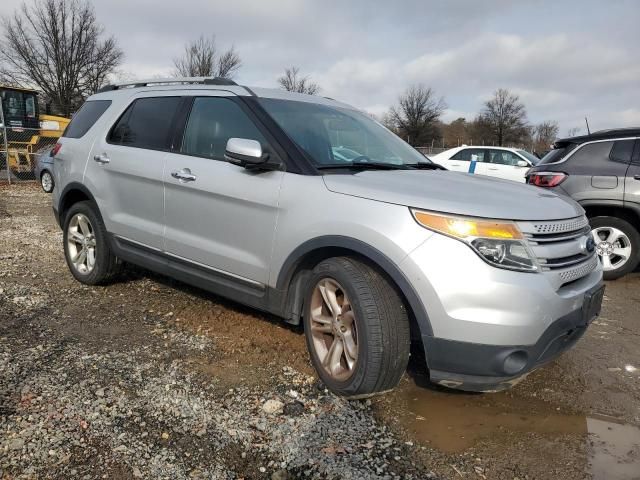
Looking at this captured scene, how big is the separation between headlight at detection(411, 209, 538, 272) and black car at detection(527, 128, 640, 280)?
3946 mm

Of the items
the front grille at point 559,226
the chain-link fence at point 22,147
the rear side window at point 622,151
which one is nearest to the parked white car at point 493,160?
the rear side window at point 622,151

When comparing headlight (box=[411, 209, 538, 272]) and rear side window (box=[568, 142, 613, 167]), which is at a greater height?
rear side window (box=[568, 142, 613, 167])

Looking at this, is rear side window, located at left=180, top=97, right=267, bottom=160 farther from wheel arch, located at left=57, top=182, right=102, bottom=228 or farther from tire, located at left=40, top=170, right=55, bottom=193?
tire, located at left=40, top=170, right=55, bottom=193

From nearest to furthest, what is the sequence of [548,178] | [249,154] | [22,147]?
[249,154]
[548,178]
[22,147]

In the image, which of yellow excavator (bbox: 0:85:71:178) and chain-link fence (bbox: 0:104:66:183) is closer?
chain-link fence (bbox: 0:104:66:183)

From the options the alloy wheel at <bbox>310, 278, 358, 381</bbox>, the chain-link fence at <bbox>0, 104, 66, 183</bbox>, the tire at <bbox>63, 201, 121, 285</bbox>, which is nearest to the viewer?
the alloy wheel at <bbox>310, 278, 358, 381</bbox>

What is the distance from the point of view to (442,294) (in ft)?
8.13

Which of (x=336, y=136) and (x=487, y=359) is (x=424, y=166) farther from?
(x=487, y=359)

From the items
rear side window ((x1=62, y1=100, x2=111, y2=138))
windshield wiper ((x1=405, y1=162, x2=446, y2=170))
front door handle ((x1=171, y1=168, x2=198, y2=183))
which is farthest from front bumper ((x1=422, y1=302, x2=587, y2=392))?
rear side window ((x1=62, y1=100, x2=111, y2=138))

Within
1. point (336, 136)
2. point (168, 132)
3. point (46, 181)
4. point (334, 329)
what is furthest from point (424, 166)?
point (46, 181)

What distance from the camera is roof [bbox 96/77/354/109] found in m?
3.74

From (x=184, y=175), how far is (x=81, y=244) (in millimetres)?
1851

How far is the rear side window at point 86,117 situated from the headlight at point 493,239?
3599 millimetres

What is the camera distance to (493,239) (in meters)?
2.48
